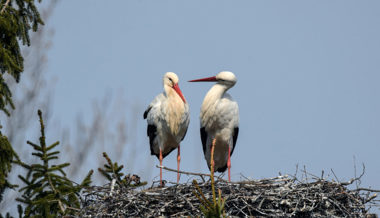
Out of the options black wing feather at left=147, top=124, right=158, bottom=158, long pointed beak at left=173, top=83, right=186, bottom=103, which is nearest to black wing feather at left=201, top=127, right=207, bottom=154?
long pointed beak at left=173, top=83, right=186, bottom=103

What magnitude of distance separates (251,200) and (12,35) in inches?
110

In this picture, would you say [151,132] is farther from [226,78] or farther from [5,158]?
[5,158]

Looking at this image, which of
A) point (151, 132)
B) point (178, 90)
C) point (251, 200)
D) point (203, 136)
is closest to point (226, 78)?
point (178, 90)

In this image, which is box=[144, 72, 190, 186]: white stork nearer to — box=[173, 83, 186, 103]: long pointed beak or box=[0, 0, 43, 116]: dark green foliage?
box=[173, 83, 186, 103]: long pointed beak

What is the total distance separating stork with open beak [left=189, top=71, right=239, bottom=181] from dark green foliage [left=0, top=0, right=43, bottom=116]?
2071mm

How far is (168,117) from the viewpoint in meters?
7.29

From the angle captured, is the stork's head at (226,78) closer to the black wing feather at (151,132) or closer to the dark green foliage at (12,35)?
the black wing feather at (151,132)

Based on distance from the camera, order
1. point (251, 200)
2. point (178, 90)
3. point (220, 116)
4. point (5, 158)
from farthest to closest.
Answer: point (178, 90) → point (220, 116) → point (5, 158) → point (251, 200)

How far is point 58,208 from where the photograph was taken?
580 centimetres

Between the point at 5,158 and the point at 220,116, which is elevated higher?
the point at 220,116

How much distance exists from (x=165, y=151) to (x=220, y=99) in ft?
3.23

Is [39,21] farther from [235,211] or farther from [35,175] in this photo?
[235,211]

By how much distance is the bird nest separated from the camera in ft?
17.0

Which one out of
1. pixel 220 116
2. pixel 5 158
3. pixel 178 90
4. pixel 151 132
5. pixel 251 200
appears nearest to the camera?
pixel 251 200
